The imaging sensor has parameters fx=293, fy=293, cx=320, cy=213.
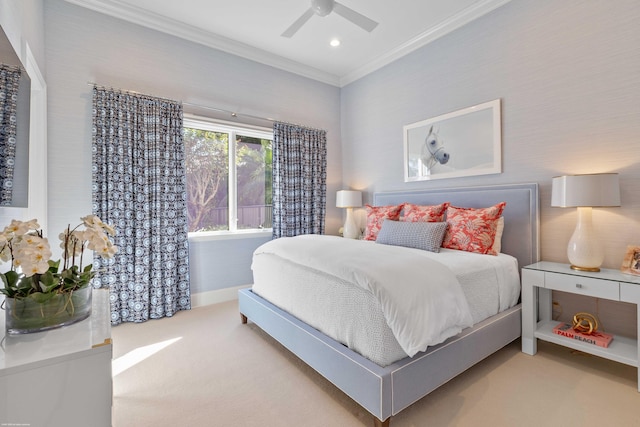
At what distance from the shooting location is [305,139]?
4121 mm

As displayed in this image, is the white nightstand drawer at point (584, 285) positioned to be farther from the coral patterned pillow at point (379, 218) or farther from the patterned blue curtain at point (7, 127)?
the patterned blue curtain at point (7, 127)

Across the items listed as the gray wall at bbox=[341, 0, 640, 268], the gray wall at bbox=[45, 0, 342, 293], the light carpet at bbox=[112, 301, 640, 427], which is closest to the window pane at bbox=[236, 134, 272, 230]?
the gray wall at bbox=[45, 0, 342, 293]

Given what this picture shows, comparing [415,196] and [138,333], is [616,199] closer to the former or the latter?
[415,196]

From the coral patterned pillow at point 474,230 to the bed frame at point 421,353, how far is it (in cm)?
24

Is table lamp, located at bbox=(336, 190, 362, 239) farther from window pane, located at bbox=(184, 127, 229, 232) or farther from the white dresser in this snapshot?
the white dresser

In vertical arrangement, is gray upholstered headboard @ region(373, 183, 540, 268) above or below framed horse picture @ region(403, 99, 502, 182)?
below

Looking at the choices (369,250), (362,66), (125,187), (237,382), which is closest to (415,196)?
(369,250)

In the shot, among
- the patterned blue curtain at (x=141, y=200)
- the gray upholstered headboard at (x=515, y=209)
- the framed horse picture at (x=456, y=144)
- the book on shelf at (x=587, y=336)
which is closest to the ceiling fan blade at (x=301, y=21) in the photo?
the patterned blue curtain at (x=141, y=200)

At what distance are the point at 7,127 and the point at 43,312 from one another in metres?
0.96

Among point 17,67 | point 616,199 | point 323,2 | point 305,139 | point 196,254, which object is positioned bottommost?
point 196,254

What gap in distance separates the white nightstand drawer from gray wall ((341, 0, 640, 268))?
50cm

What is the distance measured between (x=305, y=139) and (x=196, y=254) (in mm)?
2081

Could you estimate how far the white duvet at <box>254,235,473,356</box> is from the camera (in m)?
1.47

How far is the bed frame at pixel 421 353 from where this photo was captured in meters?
1.46
